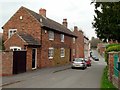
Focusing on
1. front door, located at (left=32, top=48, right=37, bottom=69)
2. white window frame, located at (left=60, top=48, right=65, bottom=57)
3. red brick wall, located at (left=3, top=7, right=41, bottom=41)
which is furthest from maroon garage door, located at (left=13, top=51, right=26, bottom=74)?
white window frame, located at (left=60, top=48, right=65, bottom=57)

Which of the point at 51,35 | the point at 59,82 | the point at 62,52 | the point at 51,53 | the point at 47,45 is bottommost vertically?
the point at 59,82

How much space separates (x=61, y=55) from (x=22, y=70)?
17.7 meters

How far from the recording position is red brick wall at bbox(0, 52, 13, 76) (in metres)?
23.2

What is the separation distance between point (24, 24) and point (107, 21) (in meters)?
12.1

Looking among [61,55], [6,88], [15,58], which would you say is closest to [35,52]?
[15,58]

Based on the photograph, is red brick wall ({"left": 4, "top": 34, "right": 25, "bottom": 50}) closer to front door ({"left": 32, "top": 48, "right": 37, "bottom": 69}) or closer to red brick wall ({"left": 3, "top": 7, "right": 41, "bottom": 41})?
front door ({"left": 32, "top": 48, "right": 37, "bottom": 69})

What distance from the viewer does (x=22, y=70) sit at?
2595 centimetres

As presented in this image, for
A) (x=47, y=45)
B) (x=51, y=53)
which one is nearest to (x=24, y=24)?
(x=47, y=45)

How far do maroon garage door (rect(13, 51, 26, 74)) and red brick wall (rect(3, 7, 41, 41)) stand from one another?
707 cm

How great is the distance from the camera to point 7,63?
23516 mm

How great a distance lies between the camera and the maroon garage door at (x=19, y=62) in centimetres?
2405

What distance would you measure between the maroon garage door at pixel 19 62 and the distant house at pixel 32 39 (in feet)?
4.85

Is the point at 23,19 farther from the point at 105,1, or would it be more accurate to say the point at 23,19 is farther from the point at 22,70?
the point at 105,1

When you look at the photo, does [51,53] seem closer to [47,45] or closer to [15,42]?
[47,45]
